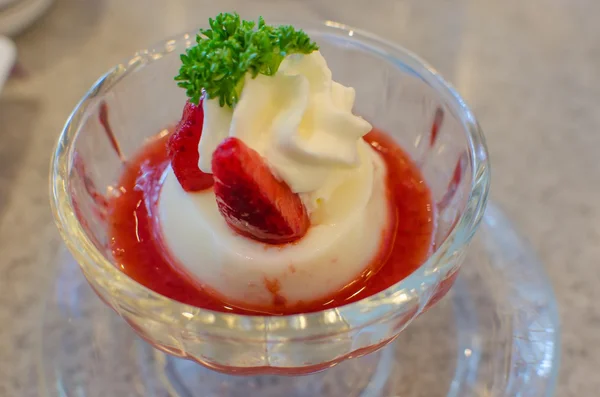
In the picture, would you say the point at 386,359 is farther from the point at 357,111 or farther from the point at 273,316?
the point at 357,111

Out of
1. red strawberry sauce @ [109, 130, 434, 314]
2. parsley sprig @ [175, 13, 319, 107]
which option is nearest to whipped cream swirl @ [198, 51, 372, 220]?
parsley sprig @ [175, 13, 319, 107]

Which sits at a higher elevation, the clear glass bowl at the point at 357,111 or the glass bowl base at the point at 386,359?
the clear glass bowl at the point at 357,111

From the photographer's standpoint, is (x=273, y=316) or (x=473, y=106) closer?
(x=273, y=316)

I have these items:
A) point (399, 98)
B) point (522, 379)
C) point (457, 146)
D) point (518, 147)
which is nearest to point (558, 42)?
point (518, 147)

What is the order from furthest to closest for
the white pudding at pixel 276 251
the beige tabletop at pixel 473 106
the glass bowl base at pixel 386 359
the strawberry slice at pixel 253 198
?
the beige tabletop at pixel 473 106, the glass bowl base at pixel 386 359, the white pudding at pixel 276 251, the strawberry slice at pixel 253 198

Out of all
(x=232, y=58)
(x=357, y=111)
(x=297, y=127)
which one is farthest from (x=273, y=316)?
(x=357, y=111)

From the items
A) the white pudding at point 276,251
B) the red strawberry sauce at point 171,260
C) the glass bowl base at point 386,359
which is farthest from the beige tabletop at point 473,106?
the white pudding at point 276,251

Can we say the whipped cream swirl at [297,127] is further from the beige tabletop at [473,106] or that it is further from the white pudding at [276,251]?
the beige tabletop at [473,106]
